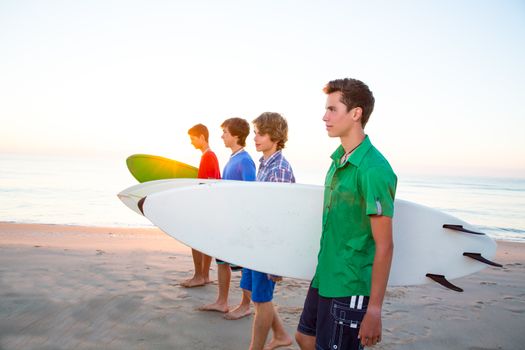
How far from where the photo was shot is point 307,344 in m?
1.85

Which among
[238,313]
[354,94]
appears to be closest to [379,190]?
[354,94]

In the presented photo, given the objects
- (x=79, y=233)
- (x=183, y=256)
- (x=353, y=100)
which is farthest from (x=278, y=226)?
(x=79, y=233)

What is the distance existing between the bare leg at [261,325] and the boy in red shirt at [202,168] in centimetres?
185

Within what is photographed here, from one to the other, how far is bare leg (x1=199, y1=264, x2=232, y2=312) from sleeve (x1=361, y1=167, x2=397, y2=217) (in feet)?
7.73

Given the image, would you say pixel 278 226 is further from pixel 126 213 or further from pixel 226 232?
pixel 126 213

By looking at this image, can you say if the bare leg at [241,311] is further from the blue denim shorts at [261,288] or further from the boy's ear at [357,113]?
the boy's ear at [357,113]

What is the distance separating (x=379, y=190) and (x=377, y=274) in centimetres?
31

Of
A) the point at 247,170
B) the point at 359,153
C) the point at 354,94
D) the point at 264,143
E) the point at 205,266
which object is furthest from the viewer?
the point at 205,266

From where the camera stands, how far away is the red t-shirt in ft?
13.4

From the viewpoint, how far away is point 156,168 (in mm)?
5160

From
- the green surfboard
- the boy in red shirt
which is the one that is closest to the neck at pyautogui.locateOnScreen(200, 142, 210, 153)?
the boy in red shirt

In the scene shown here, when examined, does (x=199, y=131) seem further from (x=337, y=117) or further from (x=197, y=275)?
(x=337, y=117)

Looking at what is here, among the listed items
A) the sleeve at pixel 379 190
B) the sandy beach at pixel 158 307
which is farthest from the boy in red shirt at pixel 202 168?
the sleeve at pixel 379 190

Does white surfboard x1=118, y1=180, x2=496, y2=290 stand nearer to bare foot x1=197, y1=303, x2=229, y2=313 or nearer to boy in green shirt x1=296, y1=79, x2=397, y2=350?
boy in green shirt x1=296, y1=79, x2=397, y2=350
